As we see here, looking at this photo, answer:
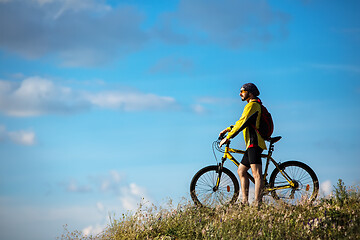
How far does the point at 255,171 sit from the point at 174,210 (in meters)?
2.08

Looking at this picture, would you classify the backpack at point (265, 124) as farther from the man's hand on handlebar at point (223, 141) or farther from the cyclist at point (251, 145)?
the man's hand on handlebar at point (223, 141)

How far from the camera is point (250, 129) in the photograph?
10000 millimetres

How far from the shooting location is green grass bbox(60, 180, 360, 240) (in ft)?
27.7

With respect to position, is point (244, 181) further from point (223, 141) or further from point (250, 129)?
point (250, 129)

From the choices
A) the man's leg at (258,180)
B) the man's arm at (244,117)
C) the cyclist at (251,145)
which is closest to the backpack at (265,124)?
the cyclist at (251,145)

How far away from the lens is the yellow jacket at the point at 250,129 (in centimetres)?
989

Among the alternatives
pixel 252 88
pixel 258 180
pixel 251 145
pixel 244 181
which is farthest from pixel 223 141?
pixel 252 88

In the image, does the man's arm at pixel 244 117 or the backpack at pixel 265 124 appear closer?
the man's arm at pixel 244 117

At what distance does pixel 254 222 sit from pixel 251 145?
1.85 m

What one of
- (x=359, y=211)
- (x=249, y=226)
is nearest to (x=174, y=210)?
(x=249, y=226)

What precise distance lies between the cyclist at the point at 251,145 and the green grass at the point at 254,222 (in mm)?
443

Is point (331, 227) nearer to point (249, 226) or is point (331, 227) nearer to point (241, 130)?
point (249, 226)

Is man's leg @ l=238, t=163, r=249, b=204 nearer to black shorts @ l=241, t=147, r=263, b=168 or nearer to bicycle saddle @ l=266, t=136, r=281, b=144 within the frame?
black shorts @ l=241, t=147, r=263, b=168

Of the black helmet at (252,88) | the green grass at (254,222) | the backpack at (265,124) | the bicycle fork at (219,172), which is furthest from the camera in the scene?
the bicycle fork at (219,172)
